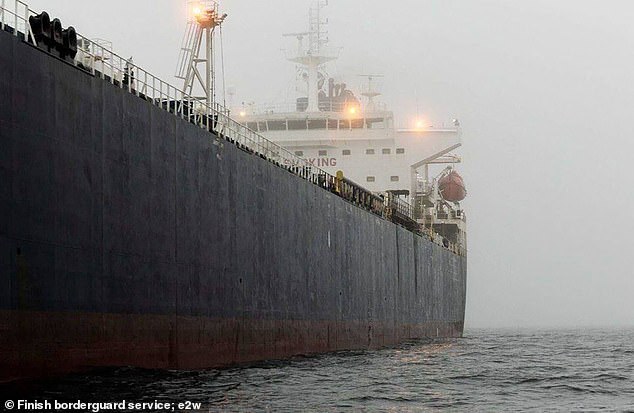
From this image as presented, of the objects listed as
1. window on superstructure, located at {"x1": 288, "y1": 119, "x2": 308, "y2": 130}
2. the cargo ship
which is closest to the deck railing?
the cargo ship

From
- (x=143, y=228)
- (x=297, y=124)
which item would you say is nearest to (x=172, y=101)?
(x=143, y=228)

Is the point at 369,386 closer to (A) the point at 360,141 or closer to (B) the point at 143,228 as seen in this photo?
(B) the point at 143,228

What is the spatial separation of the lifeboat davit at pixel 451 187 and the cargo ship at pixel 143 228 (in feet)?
77.9

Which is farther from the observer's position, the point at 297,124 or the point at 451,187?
the point at 451,187

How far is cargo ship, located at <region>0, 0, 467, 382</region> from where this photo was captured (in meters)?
14.1

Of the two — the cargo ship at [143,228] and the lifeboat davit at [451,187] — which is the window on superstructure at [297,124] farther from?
the cargo ship at [143,228]

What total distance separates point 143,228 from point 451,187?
128 ft

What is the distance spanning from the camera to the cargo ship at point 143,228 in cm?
1409

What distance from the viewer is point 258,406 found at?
46.9 feet

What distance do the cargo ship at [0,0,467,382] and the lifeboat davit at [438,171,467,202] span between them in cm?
2376

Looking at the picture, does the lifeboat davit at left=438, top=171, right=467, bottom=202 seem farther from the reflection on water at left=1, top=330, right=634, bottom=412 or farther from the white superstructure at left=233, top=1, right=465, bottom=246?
the reflection on water at left=1, top=330, right=634, bottom=412

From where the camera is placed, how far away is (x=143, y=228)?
17625 millimetres

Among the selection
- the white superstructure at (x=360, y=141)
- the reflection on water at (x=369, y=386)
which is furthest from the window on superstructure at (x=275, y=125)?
the reflection on water at (x=369, y=386)

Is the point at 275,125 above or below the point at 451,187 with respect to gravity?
above
